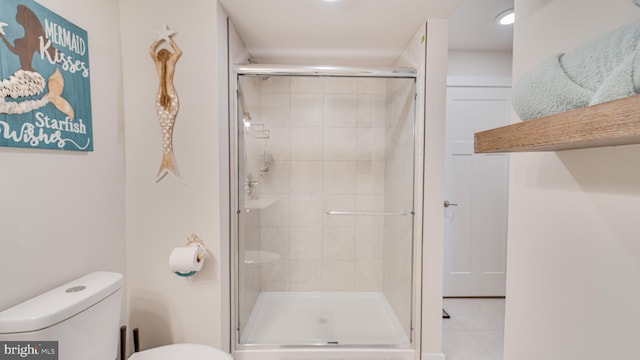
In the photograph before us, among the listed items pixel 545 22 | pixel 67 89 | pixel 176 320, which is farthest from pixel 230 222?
pixel 545 22

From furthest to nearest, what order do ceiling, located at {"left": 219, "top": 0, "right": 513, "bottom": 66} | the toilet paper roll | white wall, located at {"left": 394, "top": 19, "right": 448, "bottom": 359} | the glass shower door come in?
the glass shower door
white wall, located at {"left": 394, "top": 19, "right": 448, "bottom": 359}
ceiling, located at {"left": 219, "top": 0, "right": 513, "bottom": 66}
the toilet paper roll

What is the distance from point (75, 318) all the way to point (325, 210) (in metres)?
1.72

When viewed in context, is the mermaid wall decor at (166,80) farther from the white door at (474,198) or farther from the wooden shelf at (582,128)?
the white door at (474,198)

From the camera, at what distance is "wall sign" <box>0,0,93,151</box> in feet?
3.20

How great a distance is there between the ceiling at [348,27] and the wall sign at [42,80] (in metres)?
0.85

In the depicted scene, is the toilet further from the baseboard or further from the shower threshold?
A: the baseboard

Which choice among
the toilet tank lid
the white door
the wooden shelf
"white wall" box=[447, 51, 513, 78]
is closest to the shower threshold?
the white door

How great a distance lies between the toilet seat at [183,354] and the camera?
1348 millimetres

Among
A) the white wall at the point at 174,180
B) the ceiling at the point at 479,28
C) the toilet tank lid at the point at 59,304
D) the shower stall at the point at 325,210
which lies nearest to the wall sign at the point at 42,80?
the white wall at the point at 174,180

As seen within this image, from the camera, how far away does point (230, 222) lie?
1794 mm

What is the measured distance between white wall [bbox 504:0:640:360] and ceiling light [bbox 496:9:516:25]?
1774mm

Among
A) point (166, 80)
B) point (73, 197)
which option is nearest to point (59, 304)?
point (73, 197)

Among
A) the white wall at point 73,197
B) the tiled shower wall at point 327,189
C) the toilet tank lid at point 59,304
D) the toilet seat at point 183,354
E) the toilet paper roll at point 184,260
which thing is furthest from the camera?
the tiled shower wall at point 327,189

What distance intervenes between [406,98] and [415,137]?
0.35 meters
